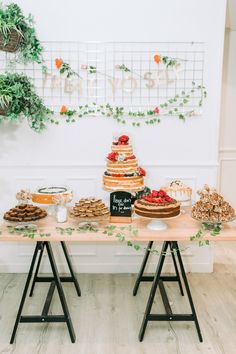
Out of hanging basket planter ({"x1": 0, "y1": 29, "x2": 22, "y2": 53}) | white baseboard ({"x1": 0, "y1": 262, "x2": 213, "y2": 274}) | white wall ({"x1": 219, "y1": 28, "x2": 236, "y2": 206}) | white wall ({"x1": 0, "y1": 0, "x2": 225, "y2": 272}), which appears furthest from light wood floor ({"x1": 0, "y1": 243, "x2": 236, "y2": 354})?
hanging basket planter ({"x1": 0, "y1": 29, "x2": 22, "y2": 53})

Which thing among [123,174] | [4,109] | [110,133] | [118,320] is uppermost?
[4,109]

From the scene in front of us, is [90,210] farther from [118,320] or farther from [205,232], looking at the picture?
[118,320]

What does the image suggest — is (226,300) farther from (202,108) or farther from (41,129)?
(41,129)

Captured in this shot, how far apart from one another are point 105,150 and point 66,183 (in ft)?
1.57

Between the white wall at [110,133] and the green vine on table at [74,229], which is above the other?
the white wall at [110,133]

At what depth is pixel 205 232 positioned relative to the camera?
2.38m

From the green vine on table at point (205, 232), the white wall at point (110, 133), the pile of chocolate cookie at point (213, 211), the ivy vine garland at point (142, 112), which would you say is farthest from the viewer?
the ivy vine garland at point (142, 112)

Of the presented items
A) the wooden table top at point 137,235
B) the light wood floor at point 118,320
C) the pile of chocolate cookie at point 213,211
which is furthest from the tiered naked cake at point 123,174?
the light wood floor at point 118,320

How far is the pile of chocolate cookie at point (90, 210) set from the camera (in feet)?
8.13

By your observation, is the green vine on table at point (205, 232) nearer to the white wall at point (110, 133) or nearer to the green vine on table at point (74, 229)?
the green vine on table at point (74, 229)

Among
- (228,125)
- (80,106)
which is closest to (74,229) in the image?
(80,106)

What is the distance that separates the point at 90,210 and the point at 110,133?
3.84ft

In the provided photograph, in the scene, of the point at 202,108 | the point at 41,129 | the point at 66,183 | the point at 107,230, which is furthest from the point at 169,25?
the point at 107,230

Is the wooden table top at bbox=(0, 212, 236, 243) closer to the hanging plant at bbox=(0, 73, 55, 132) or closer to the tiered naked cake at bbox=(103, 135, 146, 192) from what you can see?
the tiered naked cake at bbox=(103, 135, 146, 192)
